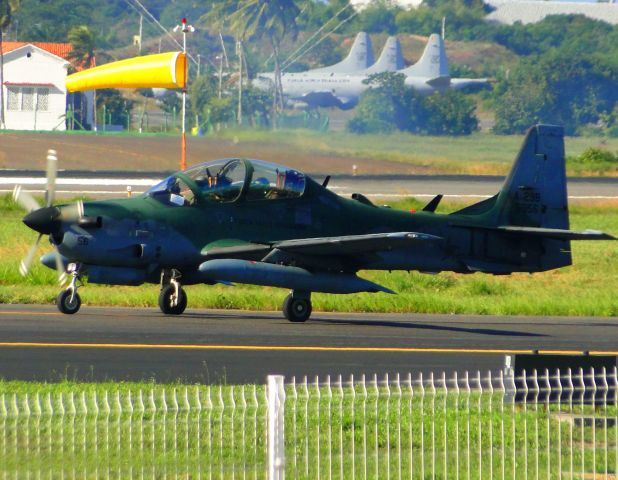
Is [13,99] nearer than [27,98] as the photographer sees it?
No

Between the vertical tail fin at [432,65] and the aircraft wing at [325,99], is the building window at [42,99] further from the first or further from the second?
the vertical tail fin at [432,65]

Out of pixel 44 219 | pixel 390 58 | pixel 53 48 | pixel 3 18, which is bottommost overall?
pixel 44 219

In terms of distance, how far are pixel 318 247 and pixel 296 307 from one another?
1163 millimetres

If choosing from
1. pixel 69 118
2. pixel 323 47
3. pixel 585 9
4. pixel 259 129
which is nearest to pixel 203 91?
pixel 69 118

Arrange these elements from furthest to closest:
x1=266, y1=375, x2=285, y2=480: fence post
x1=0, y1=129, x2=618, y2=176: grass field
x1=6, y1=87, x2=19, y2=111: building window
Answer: x1=6, y1=87, x2=19, y2=111: building window < x1=0, y1=129, x2=618, y2=176: grass field < x1=266, y1=375, x2=285, y2=480: fence post

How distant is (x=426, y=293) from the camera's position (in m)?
26.1

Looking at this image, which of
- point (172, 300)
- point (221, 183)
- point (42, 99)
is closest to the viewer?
point (221, 183)

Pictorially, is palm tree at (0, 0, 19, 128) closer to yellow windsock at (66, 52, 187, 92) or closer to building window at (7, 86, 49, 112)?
building window at (7, 86, 49, 112)

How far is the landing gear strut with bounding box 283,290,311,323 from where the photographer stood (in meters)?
20.2

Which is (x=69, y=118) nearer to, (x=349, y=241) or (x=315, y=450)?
(x=349, y=241)

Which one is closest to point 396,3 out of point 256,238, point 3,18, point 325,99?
point 325,99

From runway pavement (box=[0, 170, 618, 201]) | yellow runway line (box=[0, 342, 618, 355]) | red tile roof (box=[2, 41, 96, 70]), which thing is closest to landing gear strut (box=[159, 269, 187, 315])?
yellow runway line (box=[0, 342, 618, 355])

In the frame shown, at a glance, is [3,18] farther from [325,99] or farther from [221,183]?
[221,183]

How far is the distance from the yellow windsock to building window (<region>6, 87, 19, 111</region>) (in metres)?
69.5
